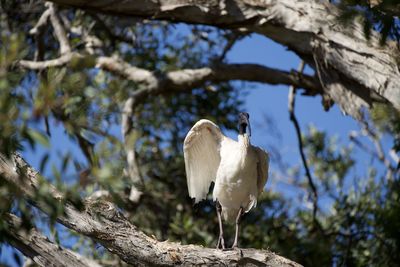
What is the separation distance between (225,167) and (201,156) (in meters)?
0.31

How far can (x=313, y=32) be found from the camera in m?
6.69

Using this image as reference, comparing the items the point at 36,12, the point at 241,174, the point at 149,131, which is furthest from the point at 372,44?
the point at 36,12

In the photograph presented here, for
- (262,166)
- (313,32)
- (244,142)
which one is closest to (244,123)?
(244,142)

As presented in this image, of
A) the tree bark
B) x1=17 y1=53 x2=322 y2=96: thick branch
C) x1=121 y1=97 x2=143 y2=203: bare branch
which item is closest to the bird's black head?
the tree bark

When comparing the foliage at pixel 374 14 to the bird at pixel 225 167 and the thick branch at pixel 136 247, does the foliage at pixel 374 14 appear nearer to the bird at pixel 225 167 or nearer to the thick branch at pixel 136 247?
the thick branch at pixel 136 247

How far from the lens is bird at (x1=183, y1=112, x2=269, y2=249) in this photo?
6293mm

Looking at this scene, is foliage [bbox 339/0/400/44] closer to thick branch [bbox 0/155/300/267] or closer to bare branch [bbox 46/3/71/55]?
thick branch [bbox 0/155/300/267]

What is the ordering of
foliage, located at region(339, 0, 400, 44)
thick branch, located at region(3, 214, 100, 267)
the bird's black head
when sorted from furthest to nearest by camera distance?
1. the bird's black head
2. thick branch, located at region(3, 214, 100, 267)
3. foliage, located at region(339, 0, 400, 44)

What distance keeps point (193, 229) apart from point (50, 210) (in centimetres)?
543

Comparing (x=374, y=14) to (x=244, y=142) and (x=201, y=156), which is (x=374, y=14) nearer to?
(x=244, y=142)

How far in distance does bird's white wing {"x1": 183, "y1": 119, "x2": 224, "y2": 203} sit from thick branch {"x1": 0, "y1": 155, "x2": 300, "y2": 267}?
1.43 m

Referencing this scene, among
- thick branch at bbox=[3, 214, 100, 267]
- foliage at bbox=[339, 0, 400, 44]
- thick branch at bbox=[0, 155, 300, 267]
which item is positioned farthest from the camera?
thick branch at bbox=[0, 155, 300, 267]

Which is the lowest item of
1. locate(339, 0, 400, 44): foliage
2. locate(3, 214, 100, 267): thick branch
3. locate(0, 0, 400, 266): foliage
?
locate(0, 0, 400, 266): foliage

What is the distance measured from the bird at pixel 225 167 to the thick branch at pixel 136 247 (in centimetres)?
109
